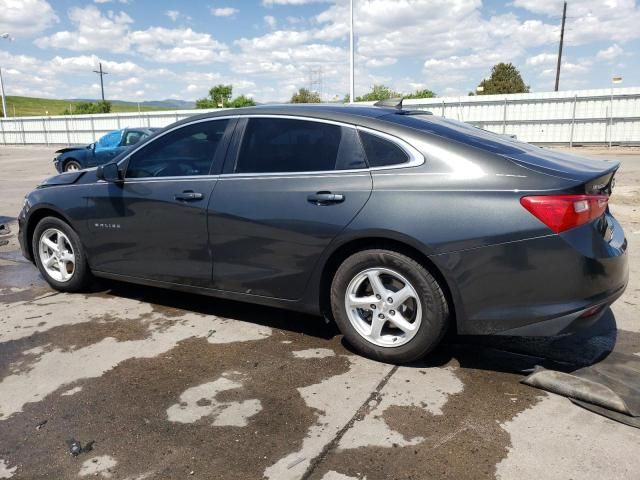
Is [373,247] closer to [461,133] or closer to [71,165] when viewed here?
[461,133]

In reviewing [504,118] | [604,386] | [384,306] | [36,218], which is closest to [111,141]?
[36,218]

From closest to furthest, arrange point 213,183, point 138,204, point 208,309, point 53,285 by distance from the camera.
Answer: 1. point 213,183
2. point 138,204
3. point 208,309
4. point 53,285

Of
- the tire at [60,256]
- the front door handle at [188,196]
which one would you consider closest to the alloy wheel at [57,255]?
the tire at [60,256]

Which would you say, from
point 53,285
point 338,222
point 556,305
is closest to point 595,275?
point 556,305

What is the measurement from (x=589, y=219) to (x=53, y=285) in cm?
451

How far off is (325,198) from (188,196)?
1152mm

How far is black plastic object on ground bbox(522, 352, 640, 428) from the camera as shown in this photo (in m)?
2.83

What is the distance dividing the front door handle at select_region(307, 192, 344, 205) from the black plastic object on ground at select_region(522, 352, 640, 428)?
5.11ft

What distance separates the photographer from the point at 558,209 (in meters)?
2.90

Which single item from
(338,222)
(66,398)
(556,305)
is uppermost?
(338,222)

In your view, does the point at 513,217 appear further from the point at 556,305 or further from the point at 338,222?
the point at 338,222

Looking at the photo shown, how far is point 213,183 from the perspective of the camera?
393cm

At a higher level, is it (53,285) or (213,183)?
(213,183)

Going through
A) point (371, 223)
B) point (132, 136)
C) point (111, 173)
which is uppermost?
point (132, 136)
